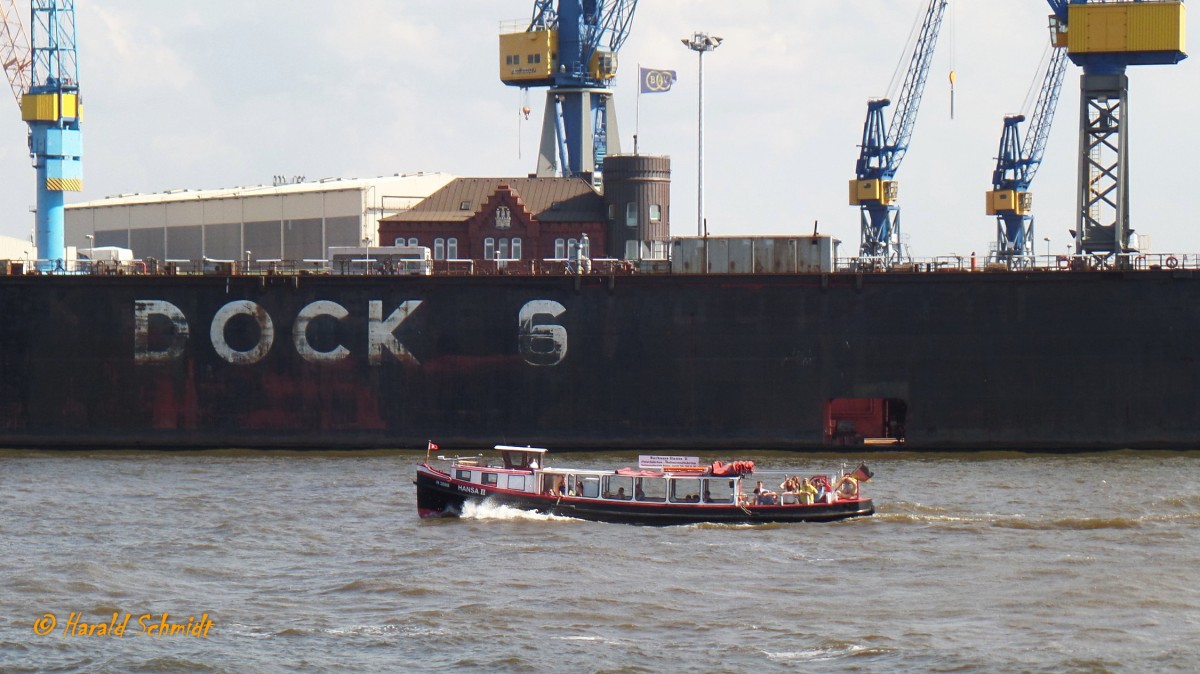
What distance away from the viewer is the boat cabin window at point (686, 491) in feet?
173

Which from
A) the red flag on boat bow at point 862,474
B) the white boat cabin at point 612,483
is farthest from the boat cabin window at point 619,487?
the red flag on boat bow at point 862,474

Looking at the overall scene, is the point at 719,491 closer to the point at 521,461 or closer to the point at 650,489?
the point at 650,489

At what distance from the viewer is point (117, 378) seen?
69.6 meters

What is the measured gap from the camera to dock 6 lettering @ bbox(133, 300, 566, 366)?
6850 centimetres

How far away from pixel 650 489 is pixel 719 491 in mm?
2267

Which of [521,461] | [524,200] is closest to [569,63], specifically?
[524,200]

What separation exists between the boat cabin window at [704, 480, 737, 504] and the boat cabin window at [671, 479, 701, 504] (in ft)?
0.98

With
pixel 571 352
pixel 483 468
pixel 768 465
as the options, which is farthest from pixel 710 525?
pixel 571 352

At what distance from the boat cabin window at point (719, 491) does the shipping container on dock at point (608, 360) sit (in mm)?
15006

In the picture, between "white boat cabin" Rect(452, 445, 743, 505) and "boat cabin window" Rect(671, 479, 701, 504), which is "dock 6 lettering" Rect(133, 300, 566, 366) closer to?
"white boat cabin" Rect(452, 445, 743, 505)

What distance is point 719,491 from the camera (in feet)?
174

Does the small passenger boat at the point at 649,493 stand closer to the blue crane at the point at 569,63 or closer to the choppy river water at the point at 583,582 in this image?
the choppy river water at the point at 583,582

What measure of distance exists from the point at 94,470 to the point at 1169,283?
4401 cm

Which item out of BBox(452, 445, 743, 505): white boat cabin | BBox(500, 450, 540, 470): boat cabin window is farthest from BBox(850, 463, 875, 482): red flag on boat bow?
BBox(500, 450, 540, 470): boat cabin window
